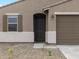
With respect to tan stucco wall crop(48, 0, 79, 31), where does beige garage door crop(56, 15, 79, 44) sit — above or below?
below

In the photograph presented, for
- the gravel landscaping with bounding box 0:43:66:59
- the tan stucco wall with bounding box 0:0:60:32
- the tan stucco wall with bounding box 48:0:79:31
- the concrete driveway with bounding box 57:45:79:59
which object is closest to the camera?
the gravel landscaping with bounding box 0:43:66:59

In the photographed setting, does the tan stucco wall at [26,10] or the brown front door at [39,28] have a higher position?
the tan stucco wall at [26,10]

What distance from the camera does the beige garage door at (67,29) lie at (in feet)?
78.9

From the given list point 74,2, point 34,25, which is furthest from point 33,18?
point 74,2

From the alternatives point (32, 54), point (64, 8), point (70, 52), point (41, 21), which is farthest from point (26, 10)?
point (32, 54)

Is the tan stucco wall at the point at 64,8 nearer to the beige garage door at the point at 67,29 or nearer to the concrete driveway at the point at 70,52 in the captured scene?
the beige garage door at the point at 67,29

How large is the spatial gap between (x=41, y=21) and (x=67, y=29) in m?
4.37

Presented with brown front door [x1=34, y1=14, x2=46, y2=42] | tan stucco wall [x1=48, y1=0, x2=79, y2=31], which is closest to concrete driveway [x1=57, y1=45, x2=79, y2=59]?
tan stucco wall [x1=48, y1=0, x2=79, y2=31]

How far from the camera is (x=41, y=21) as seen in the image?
27875mm

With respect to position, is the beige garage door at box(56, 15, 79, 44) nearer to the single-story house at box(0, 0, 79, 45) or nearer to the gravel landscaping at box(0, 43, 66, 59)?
the single-story house at box(0, 0, 79, 45)

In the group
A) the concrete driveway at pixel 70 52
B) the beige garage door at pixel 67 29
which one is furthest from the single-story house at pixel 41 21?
the concrete driveway at pixel 70 52

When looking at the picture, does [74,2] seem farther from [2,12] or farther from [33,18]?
[2,12]

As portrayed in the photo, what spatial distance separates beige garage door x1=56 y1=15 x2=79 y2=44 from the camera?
24.1 meters

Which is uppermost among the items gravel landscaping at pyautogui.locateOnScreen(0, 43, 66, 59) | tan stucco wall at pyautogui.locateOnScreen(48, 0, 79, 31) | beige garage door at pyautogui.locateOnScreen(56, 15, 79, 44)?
tan stucco wall at pyautogui.locateOnScreen(48, 0, 79, 31)
